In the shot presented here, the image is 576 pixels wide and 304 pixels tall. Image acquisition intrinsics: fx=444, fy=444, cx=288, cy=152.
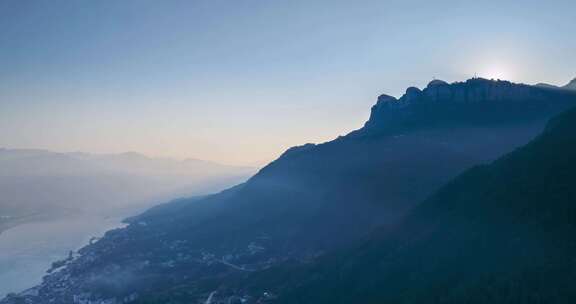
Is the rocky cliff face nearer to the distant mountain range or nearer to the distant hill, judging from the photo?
the distant mountain range

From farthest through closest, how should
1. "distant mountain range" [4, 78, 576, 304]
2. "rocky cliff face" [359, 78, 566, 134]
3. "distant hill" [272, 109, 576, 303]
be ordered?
"rocky cliff face" [359, 78, 566, 134] < "distant mountain range" [4, 78, 576, 304] < "distant hill" [272, 109, 576, 303]

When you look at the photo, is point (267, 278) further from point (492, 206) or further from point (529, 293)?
point (529, 293)

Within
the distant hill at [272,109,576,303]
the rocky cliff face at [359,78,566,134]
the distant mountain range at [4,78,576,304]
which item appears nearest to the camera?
the distant hill at [272,109,576,303]

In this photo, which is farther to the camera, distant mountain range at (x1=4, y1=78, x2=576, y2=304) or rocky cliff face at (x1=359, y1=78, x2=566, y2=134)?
rocky cliff face at (x1=359, y1=78, x2=566, y2=134)

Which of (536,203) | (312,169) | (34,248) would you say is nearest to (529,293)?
(536,203)

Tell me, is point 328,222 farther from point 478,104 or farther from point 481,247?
point 478,104

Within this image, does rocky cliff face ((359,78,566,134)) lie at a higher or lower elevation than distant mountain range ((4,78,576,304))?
higher

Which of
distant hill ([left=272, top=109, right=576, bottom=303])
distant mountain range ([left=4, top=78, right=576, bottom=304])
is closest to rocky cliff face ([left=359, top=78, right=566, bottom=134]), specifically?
distant mountain range ([left=4, top=78, right=576, bottom=304])
